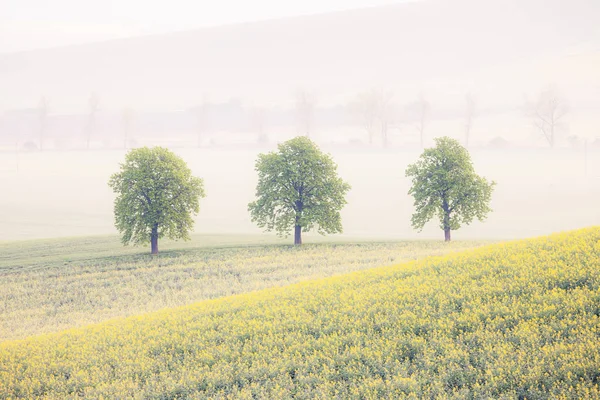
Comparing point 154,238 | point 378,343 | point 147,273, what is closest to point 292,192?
point 154,238

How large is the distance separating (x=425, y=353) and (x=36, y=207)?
93.7 m

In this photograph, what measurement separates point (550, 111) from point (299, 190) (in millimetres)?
91694

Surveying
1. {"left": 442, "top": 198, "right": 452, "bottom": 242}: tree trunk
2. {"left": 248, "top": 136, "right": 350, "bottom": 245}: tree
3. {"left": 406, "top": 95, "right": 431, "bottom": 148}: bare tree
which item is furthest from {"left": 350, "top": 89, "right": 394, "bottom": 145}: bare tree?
{"left": 248, "top": 136, "right": 350, "bottom": 245}: tree

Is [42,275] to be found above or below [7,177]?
below

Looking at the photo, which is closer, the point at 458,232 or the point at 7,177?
the point at 458,232

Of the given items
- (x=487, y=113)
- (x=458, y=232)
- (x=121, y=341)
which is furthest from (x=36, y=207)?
(x=487, y=113)

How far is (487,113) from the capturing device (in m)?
173

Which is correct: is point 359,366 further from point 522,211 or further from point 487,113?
point 487,113

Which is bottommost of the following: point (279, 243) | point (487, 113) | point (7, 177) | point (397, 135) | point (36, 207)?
point (279, 243)

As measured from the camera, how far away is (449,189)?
45344 millimetres

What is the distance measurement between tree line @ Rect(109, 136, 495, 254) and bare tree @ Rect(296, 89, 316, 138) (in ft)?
285

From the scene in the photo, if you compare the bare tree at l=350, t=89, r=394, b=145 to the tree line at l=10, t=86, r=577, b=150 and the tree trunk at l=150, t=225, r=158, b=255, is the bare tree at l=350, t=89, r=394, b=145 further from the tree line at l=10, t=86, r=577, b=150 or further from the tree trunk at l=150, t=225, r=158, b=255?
the tree trunk at l=150, t=225, r=158, b=255

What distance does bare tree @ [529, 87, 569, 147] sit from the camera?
364 feet

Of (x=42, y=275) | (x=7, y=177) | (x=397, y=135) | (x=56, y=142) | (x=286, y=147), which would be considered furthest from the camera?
(x=56, y=142)
